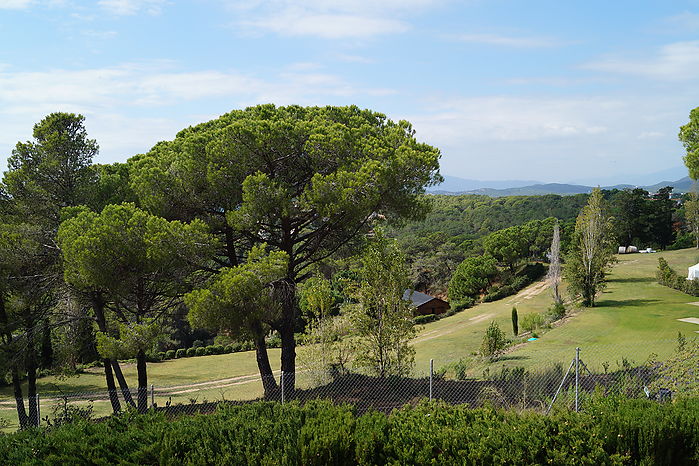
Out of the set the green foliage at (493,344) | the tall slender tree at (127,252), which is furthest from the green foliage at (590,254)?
the tall slender tree at (127,252)

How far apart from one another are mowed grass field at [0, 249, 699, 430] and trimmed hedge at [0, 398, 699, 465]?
30.0 feet

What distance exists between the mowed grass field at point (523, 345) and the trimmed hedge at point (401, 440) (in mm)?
9143

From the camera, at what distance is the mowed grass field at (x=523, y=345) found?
60.7 feet

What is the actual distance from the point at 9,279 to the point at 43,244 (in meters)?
1.33

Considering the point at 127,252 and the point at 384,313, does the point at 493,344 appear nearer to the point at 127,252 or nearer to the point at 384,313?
the point at 384,313

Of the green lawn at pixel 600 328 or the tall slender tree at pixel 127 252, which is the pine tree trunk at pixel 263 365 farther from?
the green lawn at pixel 600 328

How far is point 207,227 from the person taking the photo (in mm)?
13609

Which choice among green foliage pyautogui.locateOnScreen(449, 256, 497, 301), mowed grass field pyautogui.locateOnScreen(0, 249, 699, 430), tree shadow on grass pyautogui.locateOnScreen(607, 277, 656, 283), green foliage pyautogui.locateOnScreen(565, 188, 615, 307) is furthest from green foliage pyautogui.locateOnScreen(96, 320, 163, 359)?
green foliage pyautogui.locateOnScreen(449, 256, 497, 301)

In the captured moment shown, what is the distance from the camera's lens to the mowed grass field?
1850cm

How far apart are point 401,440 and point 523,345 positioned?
19.5 metres

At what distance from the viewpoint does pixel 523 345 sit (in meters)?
24.2

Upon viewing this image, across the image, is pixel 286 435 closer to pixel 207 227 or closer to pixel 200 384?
pixel 207 227

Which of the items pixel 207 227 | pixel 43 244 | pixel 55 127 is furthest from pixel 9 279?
pixel 207 227

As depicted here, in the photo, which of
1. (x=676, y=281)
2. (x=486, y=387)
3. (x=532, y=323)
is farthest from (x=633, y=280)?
(x=486, y=387)
